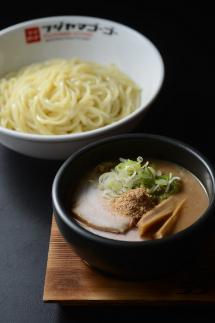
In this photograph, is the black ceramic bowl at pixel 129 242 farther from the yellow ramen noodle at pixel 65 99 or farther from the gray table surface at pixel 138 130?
the yellow ramen noodle at pixel 65 99

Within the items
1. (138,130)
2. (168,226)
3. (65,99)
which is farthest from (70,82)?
(168,226)

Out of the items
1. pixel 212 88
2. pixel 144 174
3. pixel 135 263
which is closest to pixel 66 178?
pixel 144 174

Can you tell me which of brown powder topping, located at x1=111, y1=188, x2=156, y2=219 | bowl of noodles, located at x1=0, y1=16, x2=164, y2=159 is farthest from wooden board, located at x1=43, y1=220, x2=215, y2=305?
bowl of noodles, located at x1=0, y1=16, x2=164, y2=159

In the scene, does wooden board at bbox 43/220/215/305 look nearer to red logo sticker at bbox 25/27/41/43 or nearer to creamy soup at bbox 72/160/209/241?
creamy soup at bbox 72/160/209/241

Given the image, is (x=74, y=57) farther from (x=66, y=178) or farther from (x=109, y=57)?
(x=66, y=178)

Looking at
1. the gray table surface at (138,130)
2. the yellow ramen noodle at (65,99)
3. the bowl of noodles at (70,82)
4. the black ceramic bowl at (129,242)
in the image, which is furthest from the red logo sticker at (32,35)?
the black ceramic bowl at (129,242)
